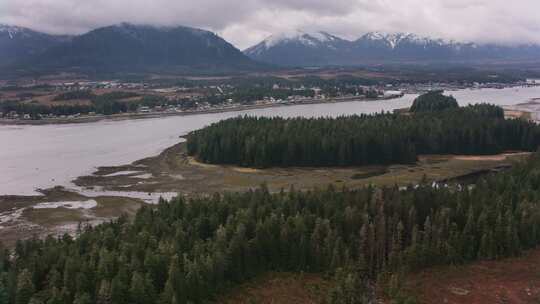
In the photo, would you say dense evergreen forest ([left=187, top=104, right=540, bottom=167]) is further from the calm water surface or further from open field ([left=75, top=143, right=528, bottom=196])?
the calm water surface

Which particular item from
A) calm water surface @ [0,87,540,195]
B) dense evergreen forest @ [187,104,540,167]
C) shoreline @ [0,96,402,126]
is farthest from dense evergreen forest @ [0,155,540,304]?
→ shoreline @ [0,96,402,126]

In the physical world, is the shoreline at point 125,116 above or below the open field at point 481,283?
above

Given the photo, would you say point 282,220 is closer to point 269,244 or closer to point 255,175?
point 269,244

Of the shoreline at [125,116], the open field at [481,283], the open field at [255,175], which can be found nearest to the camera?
the open field at [481,283]

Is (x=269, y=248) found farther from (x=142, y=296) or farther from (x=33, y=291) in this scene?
(x=33, y=291)

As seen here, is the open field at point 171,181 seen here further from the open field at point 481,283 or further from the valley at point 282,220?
the open field at point 481,283

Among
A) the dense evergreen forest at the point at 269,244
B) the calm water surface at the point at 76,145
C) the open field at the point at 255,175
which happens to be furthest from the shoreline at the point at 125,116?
the dense evergreen forest at the point at 269,244

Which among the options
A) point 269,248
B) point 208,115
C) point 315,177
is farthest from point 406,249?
point 208,115
